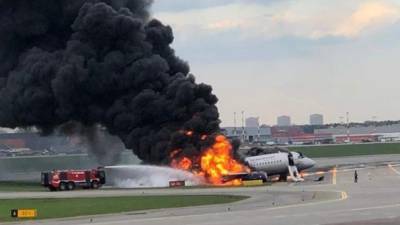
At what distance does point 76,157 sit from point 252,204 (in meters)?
82.7

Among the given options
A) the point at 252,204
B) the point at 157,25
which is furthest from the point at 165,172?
the point at 252,204

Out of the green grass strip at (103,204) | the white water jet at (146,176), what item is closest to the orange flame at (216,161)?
the white water jet at (146,176)

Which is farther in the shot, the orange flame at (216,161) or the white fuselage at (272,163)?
the white fuselage at (272,163)

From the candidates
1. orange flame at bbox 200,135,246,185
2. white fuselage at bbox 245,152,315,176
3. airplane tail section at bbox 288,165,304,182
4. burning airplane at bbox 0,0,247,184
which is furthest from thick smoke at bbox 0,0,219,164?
airplane tail section at bbox 288,165,304,182

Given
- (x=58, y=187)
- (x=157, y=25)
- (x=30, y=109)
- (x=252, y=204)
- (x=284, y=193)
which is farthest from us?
(x=157, y=25)

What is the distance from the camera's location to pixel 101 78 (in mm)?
79188

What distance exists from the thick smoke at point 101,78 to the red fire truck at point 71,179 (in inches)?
215

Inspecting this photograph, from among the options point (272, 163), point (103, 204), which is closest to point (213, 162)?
point (272, 163)

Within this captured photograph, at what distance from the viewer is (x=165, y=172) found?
6969cm

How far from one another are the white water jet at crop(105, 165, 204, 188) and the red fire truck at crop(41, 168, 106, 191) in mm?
2506

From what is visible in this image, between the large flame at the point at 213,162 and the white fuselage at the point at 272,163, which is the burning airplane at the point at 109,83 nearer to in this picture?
the large flame at the point at 213,162

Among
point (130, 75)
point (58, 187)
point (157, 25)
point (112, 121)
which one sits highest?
point (157, 25)

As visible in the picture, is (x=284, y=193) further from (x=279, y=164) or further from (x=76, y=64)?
(x=76, y=64)

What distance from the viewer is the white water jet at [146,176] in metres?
69.0
